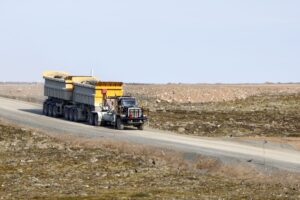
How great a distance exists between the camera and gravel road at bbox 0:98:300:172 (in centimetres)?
3836

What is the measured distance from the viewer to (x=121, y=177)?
30.6 metres

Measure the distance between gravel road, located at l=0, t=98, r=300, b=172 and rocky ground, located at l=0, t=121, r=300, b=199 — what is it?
327cm

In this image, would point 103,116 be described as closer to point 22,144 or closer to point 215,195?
point 22,144

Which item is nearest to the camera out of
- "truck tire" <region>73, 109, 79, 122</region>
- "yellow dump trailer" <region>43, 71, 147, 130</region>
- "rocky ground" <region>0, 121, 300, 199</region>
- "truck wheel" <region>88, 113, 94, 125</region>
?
"rocky ground" <region>0, 121, 300, 199</region>

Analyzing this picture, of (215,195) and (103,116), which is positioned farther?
(103,116)

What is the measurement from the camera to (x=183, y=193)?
85.7ft

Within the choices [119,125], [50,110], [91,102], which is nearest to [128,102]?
[119,125]

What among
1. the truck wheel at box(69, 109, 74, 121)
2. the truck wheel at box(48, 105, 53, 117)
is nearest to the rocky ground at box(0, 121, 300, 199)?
the truck wheel at box(69, 109, 74, 121)

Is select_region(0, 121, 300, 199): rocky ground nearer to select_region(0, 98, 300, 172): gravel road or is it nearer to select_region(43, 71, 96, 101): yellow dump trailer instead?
select_region(0, 98, 300, 172): gravel road

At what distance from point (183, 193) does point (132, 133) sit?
2645 cm

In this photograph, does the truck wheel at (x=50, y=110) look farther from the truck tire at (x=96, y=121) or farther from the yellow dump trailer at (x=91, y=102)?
the truck tire at (x=96, y=121)

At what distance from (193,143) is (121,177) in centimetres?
1619

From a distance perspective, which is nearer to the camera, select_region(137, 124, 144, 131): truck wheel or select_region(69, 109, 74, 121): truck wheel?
select_region(137, 124, 144, 131): truck wheel

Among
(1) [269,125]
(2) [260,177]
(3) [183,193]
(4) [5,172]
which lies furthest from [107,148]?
(1) [269,125]
